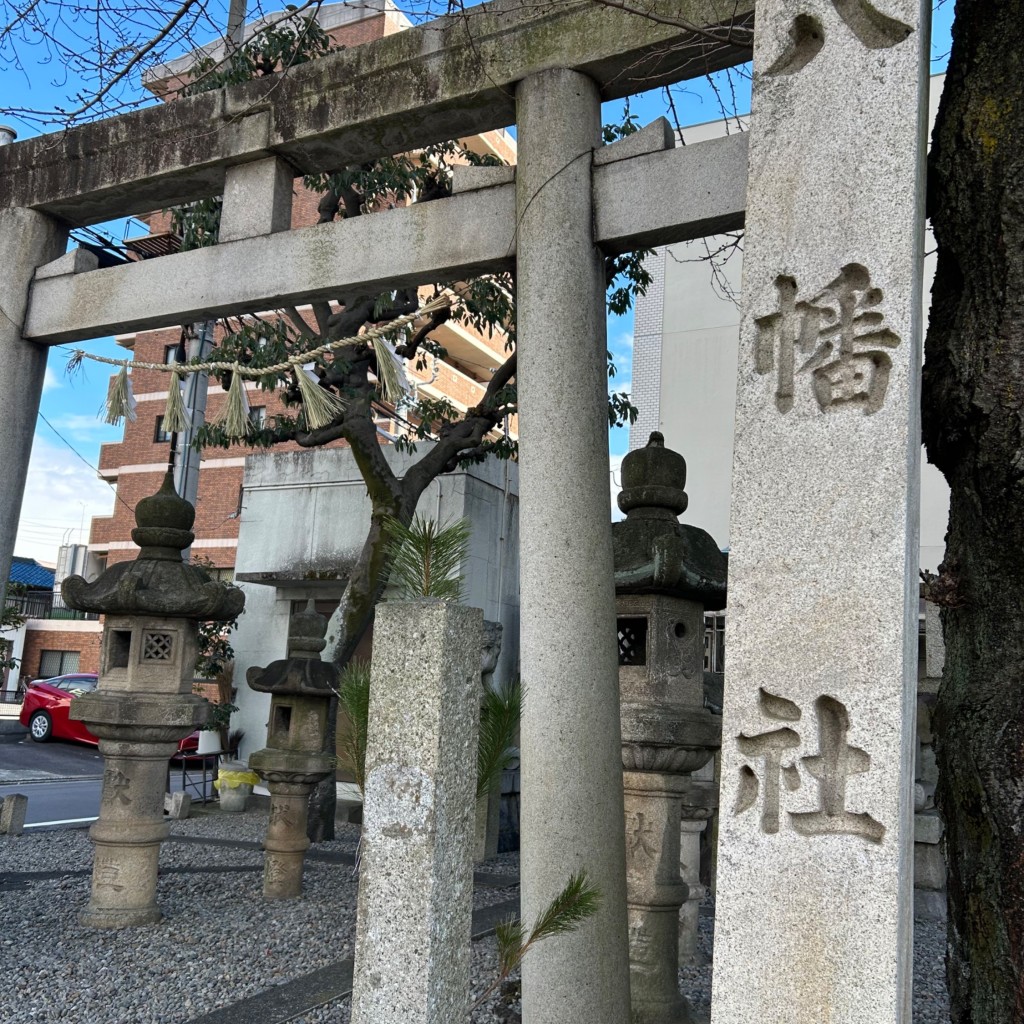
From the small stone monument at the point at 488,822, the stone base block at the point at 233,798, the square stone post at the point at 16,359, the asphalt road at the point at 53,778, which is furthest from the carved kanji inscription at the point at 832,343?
the stone base block at the point at 233,798

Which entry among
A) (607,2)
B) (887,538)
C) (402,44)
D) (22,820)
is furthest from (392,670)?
(22,820)

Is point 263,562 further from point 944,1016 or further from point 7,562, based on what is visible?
point 944,1016

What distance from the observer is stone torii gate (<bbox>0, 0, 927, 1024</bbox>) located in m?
2.70

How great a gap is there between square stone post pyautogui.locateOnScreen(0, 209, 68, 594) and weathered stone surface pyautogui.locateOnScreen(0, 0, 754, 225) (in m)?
0.18

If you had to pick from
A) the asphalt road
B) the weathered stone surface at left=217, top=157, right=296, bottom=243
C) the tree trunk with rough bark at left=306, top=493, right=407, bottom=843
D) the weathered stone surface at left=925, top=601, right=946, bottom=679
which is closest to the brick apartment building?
the asphalt road

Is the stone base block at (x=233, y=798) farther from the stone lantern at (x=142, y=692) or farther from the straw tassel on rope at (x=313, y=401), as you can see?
the straw tassel on rope at (x=313, y=401)

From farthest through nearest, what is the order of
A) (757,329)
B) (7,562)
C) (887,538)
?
(7,562) < (757,329) < (887,538)

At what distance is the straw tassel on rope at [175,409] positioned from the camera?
571 centimetres

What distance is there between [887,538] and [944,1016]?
406 cm

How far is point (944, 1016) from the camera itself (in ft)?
18.0

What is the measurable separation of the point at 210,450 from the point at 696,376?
37.3ft

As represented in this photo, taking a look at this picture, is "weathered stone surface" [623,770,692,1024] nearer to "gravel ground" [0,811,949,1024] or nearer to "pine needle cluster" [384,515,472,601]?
"gravel ground" [0,811,949,1024]

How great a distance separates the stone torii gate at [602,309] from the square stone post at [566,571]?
1cm

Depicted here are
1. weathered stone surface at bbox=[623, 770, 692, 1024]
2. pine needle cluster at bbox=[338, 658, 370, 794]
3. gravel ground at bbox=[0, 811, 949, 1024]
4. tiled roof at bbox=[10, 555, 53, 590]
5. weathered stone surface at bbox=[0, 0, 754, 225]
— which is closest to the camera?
pine needle cluster at bbox=[338, 658, 370, 794]
